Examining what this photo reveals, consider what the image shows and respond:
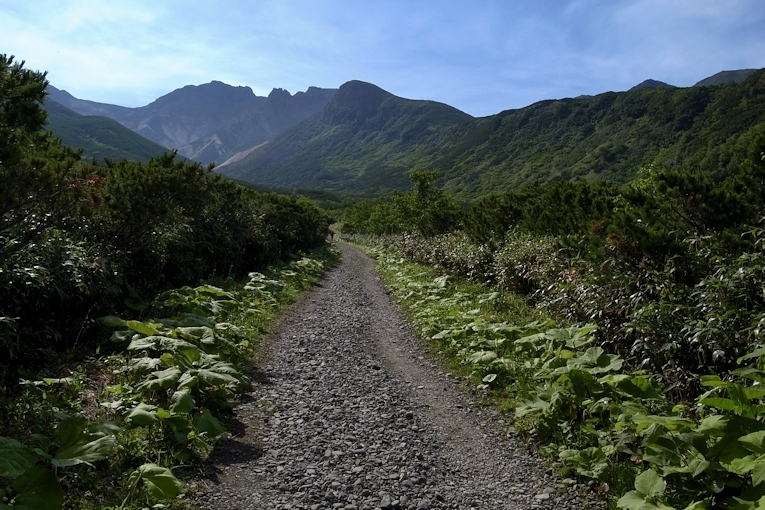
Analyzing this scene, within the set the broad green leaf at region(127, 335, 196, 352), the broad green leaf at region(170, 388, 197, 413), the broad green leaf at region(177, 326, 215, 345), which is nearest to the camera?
the broad green leaf at region(170, 388, 197, 413)

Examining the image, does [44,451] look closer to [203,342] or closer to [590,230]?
[203,342]

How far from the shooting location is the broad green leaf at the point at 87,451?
361cm

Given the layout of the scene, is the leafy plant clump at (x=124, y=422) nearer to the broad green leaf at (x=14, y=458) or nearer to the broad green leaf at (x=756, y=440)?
the broad green leaf at (x=14, y=458)

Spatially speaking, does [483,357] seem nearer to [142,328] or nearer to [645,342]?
[645,342]

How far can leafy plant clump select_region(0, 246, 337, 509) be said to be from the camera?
3.54 meters

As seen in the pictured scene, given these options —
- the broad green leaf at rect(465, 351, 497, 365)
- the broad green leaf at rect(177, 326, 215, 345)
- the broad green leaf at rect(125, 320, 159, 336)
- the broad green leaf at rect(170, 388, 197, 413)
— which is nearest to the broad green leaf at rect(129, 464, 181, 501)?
the broad green leaf at rect(170, 388, 197, 413)

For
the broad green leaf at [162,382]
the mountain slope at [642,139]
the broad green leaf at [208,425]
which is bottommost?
the broad green leaf at [208,425]

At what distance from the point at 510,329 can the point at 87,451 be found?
656cm

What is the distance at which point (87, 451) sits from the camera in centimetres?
370

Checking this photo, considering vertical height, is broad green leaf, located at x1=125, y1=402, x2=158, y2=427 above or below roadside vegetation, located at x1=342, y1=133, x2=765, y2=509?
below

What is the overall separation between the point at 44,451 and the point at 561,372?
5.14 meters

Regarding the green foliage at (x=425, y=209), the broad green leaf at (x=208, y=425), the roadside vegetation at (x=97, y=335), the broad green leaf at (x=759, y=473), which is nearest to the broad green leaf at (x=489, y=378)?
the roadside vegetation at (x=97, y=335)

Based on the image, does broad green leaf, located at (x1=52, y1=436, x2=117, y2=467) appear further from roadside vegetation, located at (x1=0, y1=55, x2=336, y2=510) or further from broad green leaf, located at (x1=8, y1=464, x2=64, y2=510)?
broad green leaf, located at (x1=8, y1=464, x2=64, y2=510)

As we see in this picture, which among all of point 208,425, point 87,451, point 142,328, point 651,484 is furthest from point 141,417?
point 651,484
